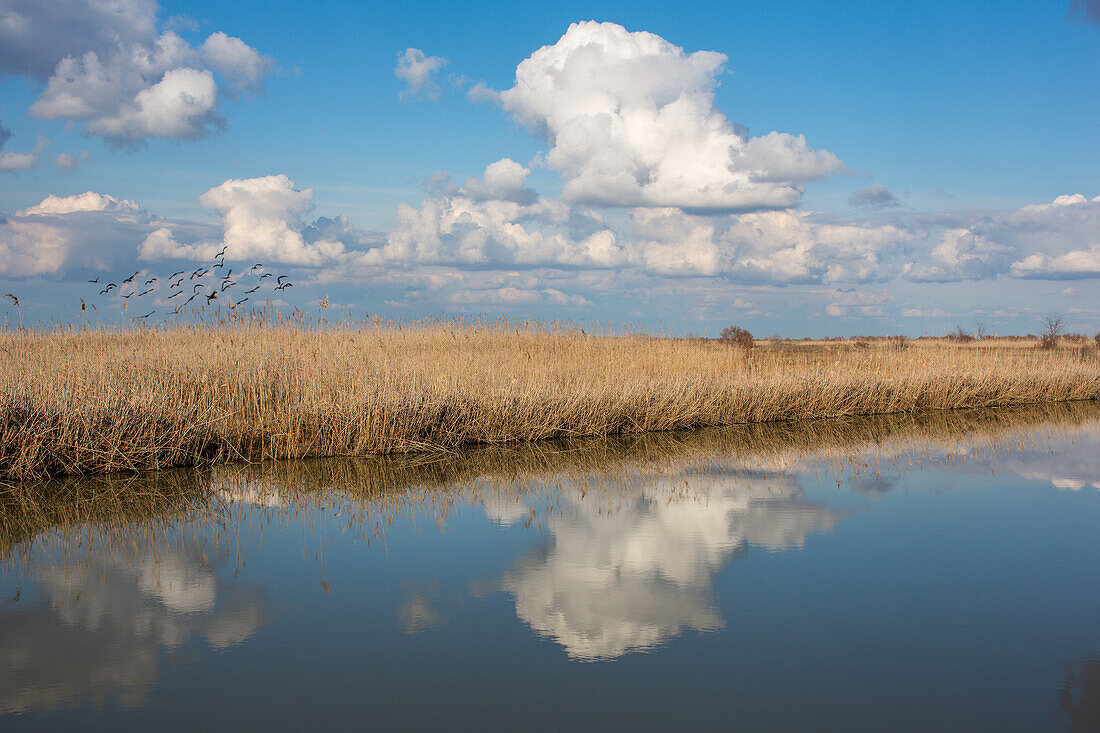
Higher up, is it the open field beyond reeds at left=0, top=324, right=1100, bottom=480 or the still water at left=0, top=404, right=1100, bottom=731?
the open field beyond reeds at left=0, top=324, right=1100, bottom=480

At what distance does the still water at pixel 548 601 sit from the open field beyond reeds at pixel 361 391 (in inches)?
21.3

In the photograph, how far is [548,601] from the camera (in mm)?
3922

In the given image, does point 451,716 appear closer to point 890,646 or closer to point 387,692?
point 387,692

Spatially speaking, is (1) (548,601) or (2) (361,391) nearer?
(1) (548,601)

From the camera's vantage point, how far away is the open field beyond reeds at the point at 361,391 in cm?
690

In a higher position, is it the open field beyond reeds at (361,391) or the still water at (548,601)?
the open field beyond reeds at (361,391)

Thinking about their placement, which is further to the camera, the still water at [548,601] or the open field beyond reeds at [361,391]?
the open field beyond reeds at [361,391]

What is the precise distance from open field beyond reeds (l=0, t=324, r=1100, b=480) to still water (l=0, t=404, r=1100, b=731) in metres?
0.54

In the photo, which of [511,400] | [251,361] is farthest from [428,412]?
[251,361]

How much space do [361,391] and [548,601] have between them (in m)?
4.82

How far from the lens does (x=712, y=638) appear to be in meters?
3.47

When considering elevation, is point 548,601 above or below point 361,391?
below

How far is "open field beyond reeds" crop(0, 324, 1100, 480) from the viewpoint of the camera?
6.90 metres

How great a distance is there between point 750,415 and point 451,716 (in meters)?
9.12
